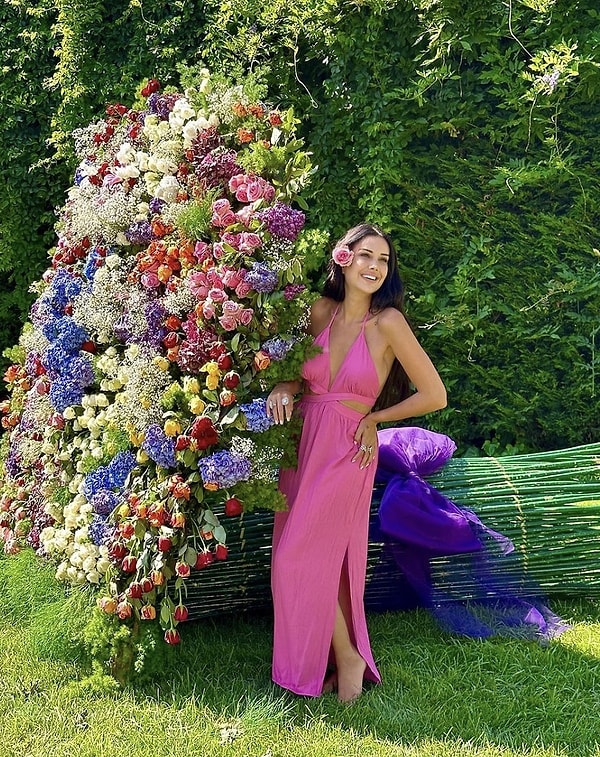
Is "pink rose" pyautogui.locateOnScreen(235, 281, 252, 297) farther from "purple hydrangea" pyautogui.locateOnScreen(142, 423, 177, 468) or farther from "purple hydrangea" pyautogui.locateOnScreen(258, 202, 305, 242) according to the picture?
"purple hydrangea" pyautogui.locateOnScreen(142, 423, 177, 468)

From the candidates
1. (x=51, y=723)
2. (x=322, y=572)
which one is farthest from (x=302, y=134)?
(x=51, y=723)

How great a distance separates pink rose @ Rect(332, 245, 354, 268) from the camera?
324cm

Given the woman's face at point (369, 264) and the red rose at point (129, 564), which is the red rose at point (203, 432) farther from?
the woman's face at point (369, 264)

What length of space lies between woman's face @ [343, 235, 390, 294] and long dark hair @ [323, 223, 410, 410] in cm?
3

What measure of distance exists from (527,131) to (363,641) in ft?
9.14

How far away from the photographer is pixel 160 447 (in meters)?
3.02

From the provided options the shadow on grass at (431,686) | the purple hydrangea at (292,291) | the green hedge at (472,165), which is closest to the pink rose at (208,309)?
the purple hydrangea at (292,291)

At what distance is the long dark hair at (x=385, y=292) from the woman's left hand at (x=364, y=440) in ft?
0.72

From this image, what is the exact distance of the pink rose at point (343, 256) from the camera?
324 cm

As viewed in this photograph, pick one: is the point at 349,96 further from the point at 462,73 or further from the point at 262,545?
the point at 262,545

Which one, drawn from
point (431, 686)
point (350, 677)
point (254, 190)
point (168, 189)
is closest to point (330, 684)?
point (350, 677)

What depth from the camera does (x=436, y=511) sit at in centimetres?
371

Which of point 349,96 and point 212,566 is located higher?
point 349,96

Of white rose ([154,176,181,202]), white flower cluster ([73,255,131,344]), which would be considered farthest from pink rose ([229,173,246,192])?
white flower cluster ([73,255,131,344])
